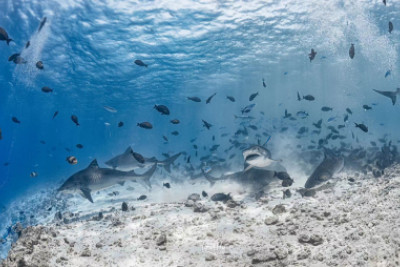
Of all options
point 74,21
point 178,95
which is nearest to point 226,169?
point 74,21

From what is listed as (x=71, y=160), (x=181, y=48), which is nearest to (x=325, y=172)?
(x=71, y=160)

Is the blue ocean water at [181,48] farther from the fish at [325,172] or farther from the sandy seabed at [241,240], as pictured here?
the sandy seabed at [241,240]

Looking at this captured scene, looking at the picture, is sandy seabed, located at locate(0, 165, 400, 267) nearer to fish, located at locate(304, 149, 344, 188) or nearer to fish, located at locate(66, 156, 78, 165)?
fish, located at locate(304, 149, 344, 188)

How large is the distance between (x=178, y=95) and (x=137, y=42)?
2279cm

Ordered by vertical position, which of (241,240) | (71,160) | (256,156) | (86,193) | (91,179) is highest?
(256,156)

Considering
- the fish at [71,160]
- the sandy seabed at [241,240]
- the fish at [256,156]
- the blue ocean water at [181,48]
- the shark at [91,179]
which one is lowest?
the shark at [91,179]

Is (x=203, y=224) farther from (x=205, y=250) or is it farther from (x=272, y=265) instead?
(x=272, y=265)

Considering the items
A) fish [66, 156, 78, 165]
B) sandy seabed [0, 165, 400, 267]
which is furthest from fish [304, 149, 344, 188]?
fish [66, 156, 78, 165]

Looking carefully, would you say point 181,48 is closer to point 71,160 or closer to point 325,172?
point 71,160

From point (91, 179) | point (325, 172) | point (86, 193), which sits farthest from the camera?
point (91, 179)

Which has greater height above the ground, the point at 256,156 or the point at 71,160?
the point at 256,156

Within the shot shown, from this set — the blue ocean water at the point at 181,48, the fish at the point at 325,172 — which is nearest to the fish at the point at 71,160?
the fish at the point at 325,172

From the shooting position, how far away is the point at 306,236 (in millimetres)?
3287

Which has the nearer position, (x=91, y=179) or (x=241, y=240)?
(x=241, y=240)
